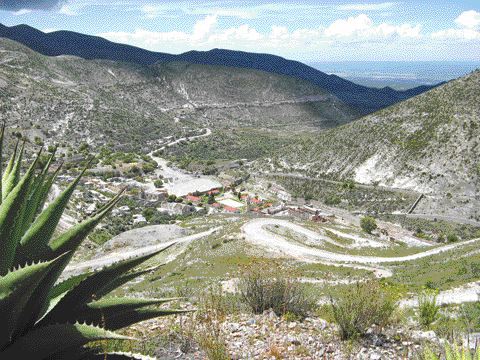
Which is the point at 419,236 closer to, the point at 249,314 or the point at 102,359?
the point at 249,314

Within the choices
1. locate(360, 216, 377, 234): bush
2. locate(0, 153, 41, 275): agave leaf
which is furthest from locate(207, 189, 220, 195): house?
locate(0, 153, 41, 275): agave leaf

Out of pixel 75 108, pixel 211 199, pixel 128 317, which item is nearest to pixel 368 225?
pixel 211 199

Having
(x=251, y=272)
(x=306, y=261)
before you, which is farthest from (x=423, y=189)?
(x=251, y=272)

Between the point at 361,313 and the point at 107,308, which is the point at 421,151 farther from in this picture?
the point at 107,308

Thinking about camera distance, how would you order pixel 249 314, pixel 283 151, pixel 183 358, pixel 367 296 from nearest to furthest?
1. pixel 183 358
2. pixel 367 296
3. pixel 249 314
4. pixel 283 151

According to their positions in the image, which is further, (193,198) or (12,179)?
(193,198)
